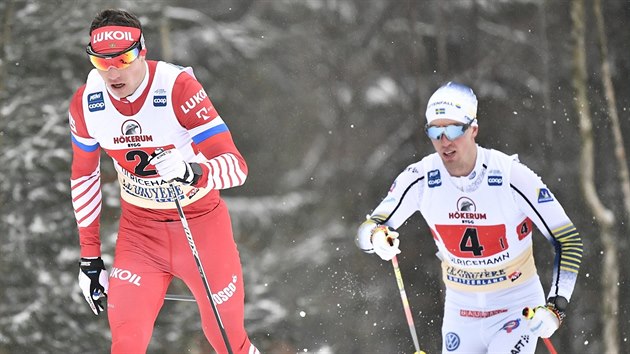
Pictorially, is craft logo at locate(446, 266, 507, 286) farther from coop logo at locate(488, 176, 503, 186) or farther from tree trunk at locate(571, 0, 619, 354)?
tree trunk at locate(571, 0, 619, 354)

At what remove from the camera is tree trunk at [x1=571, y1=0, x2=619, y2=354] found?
7312mm

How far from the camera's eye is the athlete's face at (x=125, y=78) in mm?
3918

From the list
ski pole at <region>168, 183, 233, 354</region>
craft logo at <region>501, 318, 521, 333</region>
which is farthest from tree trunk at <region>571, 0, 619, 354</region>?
ski pole at <region>168, 183, 233, 354</region>

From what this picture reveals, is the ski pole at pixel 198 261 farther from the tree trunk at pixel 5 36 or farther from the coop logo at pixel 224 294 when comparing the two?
the tree trunk at pixel 5 36

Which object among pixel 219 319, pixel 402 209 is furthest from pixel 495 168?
pixel 219 319

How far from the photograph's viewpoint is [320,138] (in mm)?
6512

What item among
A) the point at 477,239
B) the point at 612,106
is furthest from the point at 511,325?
the point at 612,106

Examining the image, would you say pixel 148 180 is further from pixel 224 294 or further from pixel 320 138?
pixel 320 138

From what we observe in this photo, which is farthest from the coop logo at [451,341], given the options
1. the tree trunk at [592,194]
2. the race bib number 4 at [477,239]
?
the tree trunk at [592,194]

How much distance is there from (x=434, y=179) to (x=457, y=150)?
0.24 metres

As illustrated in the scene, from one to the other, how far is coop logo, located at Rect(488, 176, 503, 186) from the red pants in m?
1.22

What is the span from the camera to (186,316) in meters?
6.30

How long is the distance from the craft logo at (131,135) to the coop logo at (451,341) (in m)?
1.61

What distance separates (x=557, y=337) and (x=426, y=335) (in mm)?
1158
